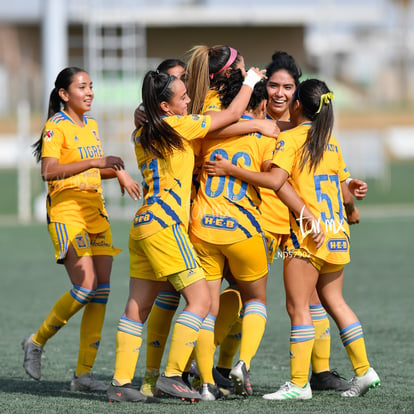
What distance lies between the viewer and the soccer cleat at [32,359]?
5.38 metres

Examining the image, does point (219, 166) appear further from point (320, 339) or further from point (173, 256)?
point (320, 339)

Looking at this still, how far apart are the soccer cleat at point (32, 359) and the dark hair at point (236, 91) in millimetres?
1921

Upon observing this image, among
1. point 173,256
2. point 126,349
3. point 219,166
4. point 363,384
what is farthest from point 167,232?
point 363,384

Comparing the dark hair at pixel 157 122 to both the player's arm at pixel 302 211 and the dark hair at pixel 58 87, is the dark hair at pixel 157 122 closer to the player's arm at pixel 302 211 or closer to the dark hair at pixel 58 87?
the player's arm at pixel 302 211

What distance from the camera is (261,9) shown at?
3353 centimetres

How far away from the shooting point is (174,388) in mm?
4645

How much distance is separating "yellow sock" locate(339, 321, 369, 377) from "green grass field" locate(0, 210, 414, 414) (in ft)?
0.56

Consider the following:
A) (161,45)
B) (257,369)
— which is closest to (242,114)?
(257,369)

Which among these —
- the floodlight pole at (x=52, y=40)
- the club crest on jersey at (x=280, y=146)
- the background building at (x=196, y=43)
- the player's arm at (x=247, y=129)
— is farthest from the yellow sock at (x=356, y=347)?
the background building at (x=196, y=43)

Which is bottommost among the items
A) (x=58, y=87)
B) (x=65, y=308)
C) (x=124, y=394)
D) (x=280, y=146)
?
(x=124, y=394)

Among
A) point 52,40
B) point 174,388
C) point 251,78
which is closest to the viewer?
point 174,388

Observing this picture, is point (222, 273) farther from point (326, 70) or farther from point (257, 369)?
point (326, 70)

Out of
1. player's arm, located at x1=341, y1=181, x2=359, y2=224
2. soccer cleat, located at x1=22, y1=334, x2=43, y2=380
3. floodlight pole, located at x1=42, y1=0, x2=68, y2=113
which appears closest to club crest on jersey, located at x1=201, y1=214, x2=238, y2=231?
player's arm, located at x1=341, y1=181, x2=359, y2=224

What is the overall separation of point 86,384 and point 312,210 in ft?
5.68
